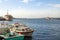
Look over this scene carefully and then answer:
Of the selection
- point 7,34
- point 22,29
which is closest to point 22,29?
point 22,29

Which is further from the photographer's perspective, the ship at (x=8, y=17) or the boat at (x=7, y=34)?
the ship at (x=8, y=17)

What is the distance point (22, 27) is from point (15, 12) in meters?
1.13

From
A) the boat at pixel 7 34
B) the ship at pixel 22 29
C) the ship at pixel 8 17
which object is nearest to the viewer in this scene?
the boat at pixel 7 34

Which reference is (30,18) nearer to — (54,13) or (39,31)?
(54,13)

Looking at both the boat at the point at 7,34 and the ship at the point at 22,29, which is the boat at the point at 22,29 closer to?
the ship at the point at 22,29

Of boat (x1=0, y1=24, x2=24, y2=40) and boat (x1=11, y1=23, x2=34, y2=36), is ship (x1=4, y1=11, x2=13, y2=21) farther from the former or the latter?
boat (x1=11, y1=23, x2=34, y2=36)

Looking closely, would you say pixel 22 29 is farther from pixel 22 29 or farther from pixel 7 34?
pixel 7 34

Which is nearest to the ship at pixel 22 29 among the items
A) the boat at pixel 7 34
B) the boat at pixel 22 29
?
the boat at pixel 22 29

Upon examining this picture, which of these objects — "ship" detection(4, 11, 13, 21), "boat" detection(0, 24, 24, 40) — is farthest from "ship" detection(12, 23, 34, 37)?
"ship" detection(4, 11, 13, 21)

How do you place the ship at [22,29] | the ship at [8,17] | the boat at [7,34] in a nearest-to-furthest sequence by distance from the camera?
the boat at [7,34] < the ship at [8,17] < the ship at [22,29]

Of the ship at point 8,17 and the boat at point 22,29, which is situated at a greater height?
the ship at point 8,17

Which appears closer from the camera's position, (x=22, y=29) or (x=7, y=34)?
(x=7, y=34)

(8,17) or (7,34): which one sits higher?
(8,17)

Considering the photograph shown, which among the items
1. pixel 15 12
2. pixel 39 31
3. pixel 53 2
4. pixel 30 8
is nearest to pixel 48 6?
pixel 53 2
